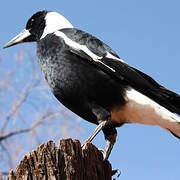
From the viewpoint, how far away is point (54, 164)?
5.93 feet

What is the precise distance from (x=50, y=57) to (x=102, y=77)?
308mm

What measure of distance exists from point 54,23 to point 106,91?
29.6 inches

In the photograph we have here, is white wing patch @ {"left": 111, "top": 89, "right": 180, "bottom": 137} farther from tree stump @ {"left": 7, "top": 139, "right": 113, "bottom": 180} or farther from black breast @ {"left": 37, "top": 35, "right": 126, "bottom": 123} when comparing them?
tree stump @ {"left": 7, "top": 139, "right": 113, "bottom": 180}

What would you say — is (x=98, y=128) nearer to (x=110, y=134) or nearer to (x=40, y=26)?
(x=110, y=134)

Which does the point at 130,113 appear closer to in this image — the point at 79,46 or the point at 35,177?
the point at 79,46

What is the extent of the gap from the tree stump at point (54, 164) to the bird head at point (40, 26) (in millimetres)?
1368

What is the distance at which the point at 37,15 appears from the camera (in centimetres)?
346

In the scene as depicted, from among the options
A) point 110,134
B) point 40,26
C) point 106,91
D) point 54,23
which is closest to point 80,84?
point 106,91

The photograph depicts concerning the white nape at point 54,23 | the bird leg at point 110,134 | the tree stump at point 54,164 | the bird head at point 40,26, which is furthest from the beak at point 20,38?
the tree stump at point 54,164

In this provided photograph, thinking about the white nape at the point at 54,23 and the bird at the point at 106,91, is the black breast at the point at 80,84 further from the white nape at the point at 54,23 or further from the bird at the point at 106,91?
the white nape at the point at 54,23

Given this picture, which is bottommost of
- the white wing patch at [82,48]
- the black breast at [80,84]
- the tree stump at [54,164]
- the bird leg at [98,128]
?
the tree stump at [54,164]

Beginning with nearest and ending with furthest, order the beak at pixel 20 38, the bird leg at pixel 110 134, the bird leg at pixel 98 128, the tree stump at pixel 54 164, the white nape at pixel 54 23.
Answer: the tree stump at pixel 54 164 → the bird leg at pixel 98 128 → the bird leg at pixel 110 134 → the white nape at pixel 54 23 → the beak at pixel 20 38

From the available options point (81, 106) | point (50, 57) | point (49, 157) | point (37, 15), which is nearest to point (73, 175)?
point (49, 157)

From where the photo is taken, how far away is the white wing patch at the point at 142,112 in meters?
2.65
